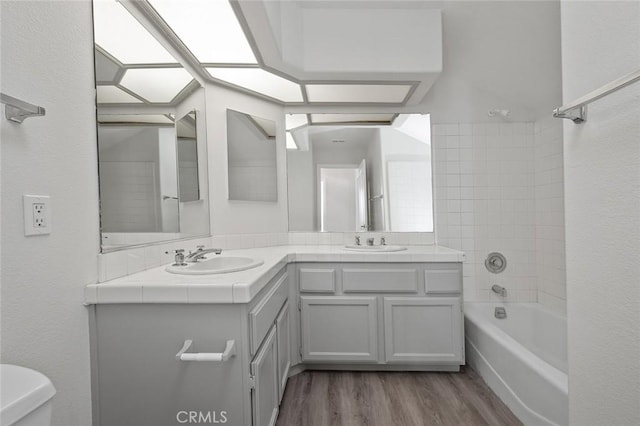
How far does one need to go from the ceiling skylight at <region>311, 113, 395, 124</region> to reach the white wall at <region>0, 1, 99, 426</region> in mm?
1751

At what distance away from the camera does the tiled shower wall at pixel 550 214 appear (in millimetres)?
2473

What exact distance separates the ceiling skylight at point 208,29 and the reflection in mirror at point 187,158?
0.41 m

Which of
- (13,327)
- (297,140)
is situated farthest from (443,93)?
(13,327)

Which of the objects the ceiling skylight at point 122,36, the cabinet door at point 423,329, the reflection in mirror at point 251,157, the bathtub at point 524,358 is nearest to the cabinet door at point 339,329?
the cabinet door at point 423,329

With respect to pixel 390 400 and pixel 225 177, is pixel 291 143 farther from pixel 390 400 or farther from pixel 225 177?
pixel 390 400

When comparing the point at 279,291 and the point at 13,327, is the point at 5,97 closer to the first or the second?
the point at 13,327

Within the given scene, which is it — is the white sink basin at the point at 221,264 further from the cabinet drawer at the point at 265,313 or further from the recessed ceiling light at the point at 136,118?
the recessed ceiling light at the point at 136,118

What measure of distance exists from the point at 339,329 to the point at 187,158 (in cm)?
150

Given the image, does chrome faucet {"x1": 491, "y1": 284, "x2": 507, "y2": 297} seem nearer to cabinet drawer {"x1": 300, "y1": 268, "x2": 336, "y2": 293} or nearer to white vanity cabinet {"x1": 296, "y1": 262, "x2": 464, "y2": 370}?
white vanity cabinet {"x1": 296, "y1": 262, "x2": 464, "y2": 370}

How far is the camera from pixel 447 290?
2.12m

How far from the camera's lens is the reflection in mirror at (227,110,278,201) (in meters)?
2.38

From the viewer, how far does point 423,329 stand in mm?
2129

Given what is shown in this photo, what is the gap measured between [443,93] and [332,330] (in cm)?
199

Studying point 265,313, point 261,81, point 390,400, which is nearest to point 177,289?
point 265,313
